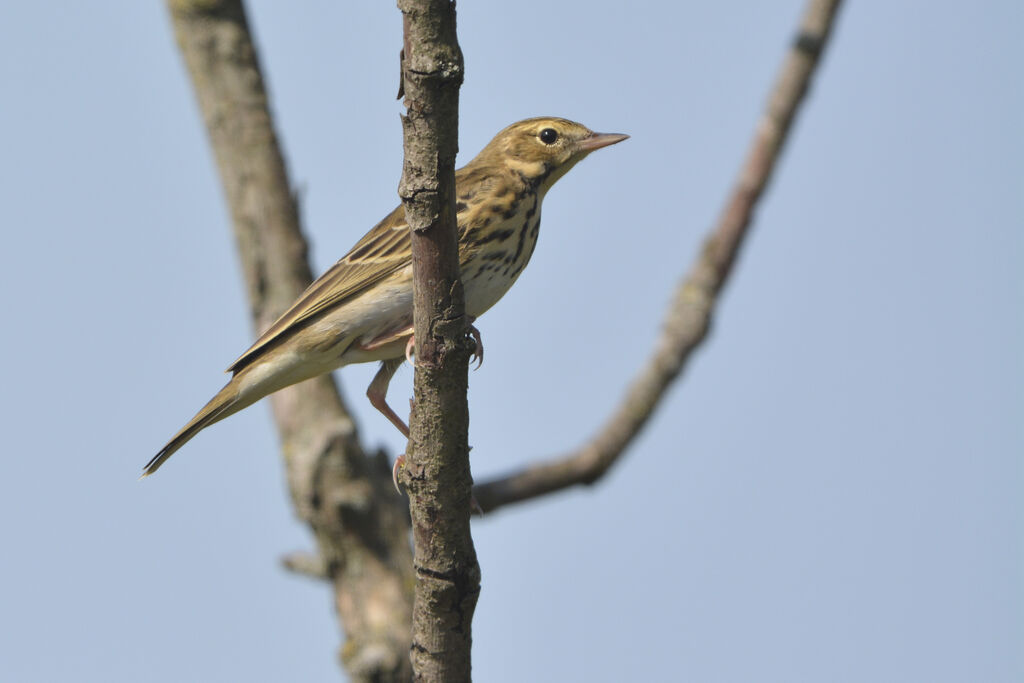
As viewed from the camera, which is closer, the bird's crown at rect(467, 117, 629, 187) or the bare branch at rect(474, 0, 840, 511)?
the bird's crown at rect(467, 117, 629, 187)

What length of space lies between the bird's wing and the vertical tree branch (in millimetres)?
1883

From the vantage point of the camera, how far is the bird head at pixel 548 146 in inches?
268

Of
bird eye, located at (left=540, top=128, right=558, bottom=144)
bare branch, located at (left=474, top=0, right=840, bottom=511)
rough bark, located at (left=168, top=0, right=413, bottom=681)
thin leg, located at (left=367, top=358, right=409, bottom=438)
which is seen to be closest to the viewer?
thin leg, located at (left=367, top=358, right=409, bottom=438)

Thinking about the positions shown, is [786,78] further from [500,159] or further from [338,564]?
[338,564]

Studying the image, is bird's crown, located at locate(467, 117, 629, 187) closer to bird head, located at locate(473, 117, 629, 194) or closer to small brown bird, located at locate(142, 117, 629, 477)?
bird head, located at locate(473, 117, 629, 194)

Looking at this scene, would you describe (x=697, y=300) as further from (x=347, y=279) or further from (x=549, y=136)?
(x=347, y=279)

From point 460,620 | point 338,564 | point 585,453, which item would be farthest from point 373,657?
point 460,620

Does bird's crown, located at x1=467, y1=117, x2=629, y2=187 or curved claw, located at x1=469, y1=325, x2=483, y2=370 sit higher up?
bird's crown, located at x1=467, y1=117, x2=629, y2=187

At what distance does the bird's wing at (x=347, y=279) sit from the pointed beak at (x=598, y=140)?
129cm

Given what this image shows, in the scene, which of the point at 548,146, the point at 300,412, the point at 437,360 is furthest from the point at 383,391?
the point at 437,360

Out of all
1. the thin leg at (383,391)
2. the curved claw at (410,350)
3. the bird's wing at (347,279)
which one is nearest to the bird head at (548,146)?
the bird's wing at (347,279)

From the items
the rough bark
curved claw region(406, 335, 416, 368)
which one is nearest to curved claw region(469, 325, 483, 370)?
curved claw region(406, 335, 416, 368)

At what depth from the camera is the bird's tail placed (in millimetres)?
5793

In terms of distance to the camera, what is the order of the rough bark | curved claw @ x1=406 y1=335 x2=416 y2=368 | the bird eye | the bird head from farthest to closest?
the rough bark
the bird eye
the bird head
curved claw @ x1=406 y1=335 x2=416 y2=368
